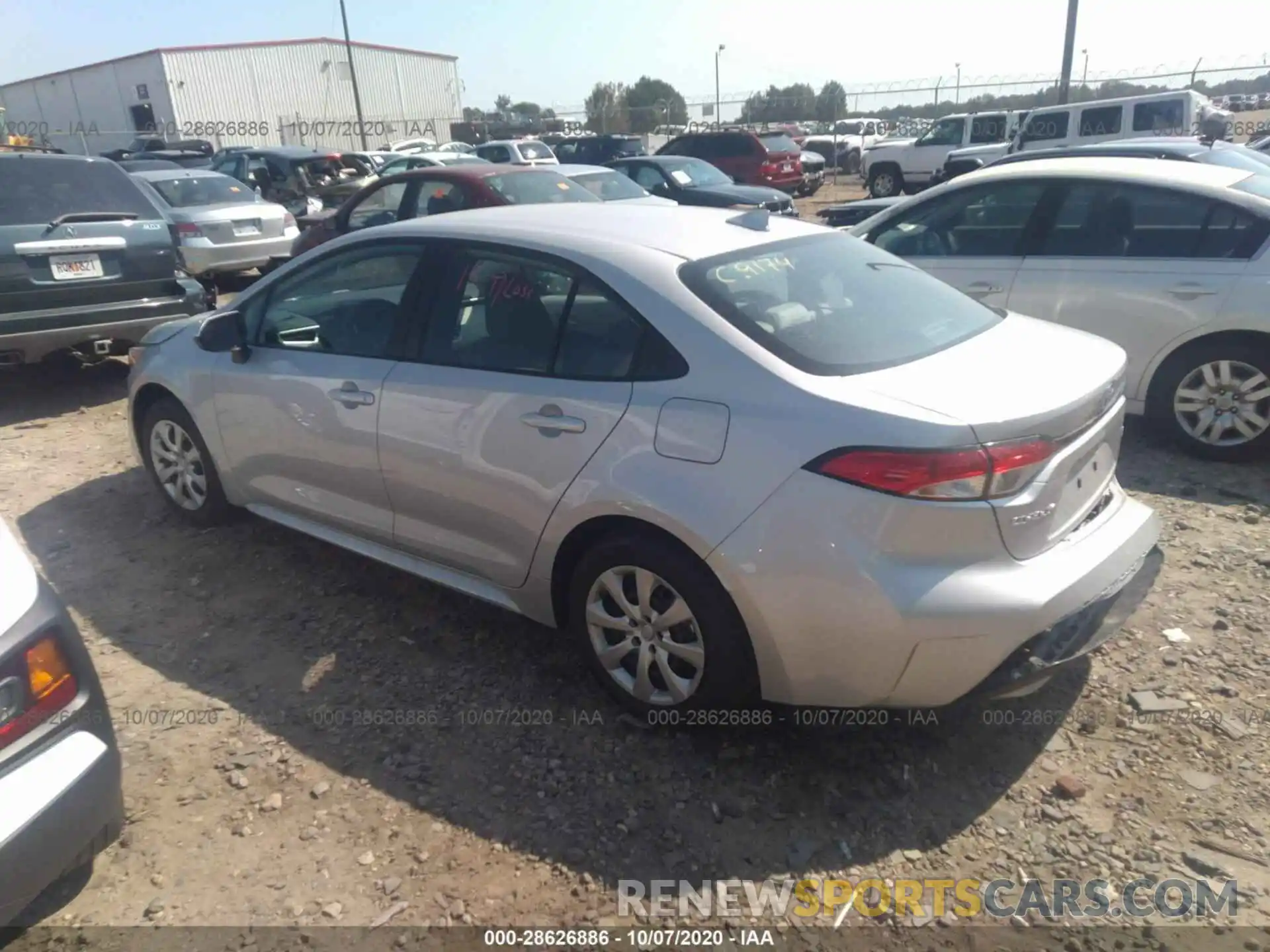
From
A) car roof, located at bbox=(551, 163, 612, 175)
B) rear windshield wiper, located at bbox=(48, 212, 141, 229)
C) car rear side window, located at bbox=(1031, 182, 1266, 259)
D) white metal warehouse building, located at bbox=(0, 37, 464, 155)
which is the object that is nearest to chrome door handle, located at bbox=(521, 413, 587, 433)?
car rear side window, located at bbox=(1031, 182, 1266, 259)

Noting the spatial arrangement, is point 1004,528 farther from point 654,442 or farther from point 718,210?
point 718,210

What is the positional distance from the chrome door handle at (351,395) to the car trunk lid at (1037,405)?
1898mm

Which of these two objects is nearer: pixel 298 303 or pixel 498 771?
pixel 498 771

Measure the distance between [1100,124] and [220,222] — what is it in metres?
15.9

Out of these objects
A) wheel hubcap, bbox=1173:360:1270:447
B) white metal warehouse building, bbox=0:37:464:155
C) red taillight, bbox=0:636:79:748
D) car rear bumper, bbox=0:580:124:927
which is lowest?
wheel hubcap, bbox=1173:360:1270:447

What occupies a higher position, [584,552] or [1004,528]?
[1004,528]

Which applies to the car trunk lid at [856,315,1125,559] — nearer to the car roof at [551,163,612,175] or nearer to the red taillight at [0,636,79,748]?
the red taillight at [0,636,79,748]

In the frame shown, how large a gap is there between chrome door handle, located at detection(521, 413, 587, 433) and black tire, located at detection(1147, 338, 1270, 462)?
3.85m

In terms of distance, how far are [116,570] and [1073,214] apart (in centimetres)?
550

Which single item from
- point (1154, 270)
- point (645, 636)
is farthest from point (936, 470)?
point (1154, 270)

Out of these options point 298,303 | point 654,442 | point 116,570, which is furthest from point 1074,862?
point 116,570

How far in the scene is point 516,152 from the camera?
21891 mm

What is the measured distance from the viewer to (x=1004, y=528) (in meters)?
2.57

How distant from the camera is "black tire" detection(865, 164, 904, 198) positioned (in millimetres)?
22422
